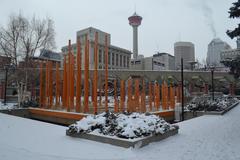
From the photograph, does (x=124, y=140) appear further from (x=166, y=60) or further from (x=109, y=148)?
(x=166, y=60)

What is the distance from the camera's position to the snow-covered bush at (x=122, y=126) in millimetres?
6199

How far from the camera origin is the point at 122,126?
6445 mm

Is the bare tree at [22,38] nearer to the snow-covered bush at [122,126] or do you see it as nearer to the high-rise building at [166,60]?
the snow-covered bush at [122,126]

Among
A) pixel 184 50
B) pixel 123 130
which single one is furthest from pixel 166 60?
pixel 123 130

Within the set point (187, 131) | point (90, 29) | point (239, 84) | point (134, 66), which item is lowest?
point (187, 131)

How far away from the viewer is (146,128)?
641 centimetres

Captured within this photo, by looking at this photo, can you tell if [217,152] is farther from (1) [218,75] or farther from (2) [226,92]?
(1) [218,75]

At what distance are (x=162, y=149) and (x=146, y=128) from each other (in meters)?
0.88

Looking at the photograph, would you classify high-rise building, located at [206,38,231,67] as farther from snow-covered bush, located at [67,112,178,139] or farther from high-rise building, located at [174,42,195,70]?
snow-covered bush, located at [67,112,178,139]

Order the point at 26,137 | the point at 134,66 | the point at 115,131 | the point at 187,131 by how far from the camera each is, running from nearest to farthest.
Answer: the point at 115,131 < the point at 26,137 < the point at 187,131 < the point at 134,66

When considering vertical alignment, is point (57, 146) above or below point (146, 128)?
below

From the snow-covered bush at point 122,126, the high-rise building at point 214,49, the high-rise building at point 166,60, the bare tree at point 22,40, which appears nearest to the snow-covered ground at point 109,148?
the snow-covered bush at point 122,126

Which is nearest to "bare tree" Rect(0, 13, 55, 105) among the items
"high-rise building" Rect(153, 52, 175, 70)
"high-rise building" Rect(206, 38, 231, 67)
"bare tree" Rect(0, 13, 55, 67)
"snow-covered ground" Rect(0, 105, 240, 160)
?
"bare tree" Rect(0, 13, 55, 67)

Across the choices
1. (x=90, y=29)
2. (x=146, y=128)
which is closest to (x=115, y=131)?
(x=146, y=128)
